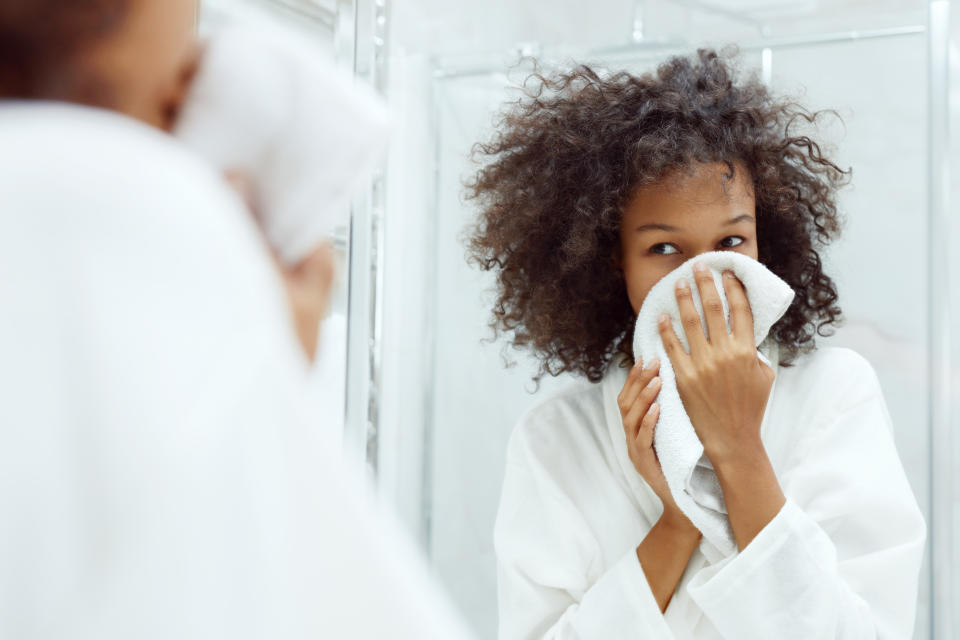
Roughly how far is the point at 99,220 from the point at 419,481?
118 cm

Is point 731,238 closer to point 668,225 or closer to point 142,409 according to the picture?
point 668,225

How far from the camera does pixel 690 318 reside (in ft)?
2.92

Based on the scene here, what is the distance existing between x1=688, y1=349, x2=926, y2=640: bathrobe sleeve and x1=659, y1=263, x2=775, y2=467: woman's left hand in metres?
0.08

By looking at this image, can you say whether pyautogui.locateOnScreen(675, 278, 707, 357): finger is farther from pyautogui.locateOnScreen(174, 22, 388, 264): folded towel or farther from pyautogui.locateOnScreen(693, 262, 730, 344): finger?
pyautogui.locateOnScreen(174, 22, 388, 264): folded towel

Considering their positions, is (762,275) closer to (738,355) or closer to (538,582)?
(738,355)

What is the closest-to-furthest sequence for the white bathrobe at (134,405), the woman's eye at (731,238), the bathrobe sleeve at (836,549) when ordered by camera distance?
the white bathrobe at (134,405) < the bathrobe sleeve at (836,549) < the woman's eye at (731,238)

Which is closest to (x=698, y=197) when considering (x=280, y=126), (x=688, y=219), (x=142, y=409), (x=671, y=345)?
(x=688, y=219)

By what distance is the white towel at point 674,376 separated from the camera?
0.85 m

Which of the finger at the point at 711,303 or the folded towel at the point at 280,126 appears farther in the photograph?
the finger at the point at 711,303

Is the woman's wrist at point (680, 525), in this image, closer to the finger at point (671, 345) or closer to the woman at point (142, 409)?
the finger at point (671, 345)

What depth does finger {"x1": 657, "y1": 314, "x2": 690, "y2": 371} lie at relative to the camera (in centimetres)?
90

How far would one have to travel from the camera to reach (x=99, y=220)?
277 millimetres

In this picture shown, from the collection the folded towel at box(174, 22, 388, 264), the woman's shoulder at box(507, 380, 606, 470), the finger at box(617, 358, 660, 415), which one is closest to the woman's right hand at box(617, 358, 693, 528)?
the finger at box(617, 358, 660, 415)

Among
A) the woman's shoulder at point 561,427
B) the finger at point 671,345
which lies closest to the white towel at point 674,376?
the finger at point 671,345
